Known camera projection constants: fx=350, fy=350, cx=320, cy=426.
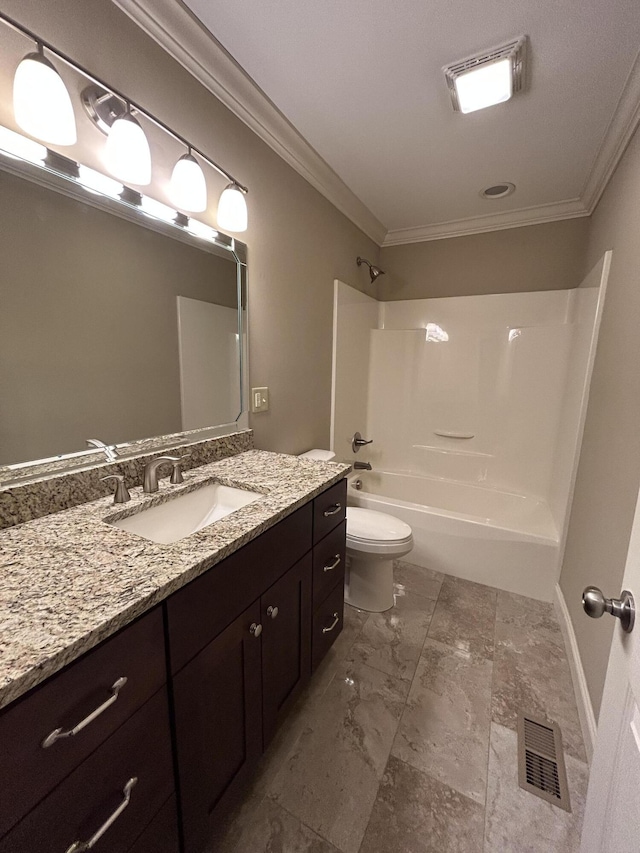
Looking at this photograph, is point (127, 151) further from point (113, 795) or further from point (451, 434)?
point (451, 434)

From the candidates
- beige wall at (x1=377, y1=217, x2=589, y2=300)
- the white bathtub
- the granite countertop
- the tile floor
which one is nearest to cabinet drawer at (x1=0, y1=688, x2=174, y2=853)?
the granite countertop

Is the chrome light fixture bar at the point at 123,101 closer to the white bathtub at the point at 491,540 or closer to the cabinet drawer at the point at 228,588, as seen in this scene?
the cabinet drawer at the point at 228,588

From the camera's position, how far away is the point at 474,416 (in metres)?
2.77

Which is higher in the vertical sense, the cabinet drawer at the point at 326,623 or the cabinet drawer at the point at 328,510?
the cabinet drawer at the point at 328,510

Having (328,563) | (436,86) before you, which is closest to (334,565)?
(328,563)

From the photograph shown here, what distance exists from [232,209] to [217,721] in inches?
66.3

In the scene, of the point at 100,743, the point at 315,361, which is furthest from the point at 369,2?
the point at 100,743

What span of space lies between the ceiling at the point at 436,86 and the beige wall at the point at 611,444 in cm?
29

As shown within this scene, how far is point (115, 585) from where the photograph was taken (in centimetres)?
66

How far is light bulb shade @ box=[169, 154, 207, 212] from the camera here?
1190 mm

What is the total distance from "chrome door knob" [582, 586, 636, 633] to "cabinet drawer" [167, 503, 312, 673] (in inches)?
28.3

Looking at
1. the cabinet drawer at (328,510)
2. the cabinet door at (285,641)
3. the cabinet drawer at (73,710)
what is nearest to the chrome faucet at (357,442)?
the cabinet drawer at (328,510)

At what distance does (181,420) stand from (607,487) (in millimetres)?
1677

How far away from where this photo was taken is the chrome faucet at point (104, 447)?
1.08m
